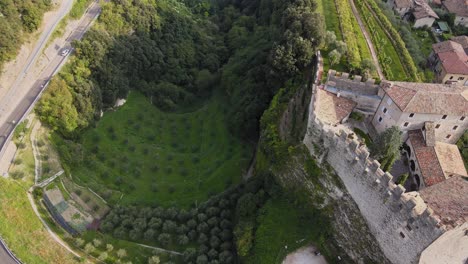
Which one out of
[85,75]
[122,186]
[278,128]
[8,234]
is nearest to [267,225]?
[278,128]

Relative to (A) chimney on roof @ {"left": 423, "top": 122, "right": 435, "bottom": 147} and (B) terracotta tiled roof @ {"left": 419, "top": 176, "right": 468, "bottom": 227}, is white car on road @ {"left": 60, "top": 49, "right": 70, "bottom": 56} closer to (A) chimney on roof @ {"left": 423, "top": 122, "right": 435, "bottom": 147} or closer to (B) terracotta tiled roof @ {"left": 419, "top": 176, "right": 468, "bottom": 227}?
(A) chimney on roof @ {"left": 423, "top": 122, "right": 435, "bottom": 147}

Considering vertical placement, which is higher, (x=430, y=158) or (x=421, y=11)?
(x=421, y=11)

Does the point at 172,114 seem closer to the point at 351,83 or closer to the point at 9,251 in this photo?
the point at 9,251

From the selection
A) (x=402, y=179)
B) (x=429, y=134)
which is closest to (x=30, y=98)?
(x=402, y=179)

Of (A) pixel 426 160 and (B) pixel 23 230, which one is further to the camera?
(B) pixel 23 230

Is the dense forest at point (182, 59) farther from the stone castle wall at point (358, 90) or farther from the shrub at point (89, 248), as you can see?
the shrub at point (89, 248)

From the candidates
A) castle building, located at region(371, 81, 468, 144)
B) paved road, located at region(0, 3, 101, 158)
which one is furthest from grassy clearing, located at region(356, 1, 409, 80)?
paved road, located at region(0, 3, 101, 158)

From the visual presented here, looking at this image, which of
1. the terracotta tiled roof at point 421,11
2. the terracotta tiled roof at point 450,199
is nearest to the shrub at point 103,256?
the terracotta tiled roof at point 450,199
